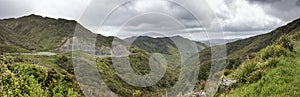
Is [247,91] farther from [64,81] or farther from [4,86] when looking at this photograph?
[64,81]

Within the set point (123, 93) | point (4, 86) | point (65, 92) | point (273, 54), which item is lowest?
point (123, 93)

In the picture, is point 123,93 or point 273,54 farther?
point 123,93

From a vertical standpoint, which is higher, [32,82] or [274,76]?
[274,76]

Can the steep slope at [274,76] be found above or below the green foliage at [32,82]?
above

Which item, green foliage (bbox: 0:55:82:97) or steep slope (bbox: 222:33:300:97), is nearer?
steep slope (bbox: 222:33:300:97)

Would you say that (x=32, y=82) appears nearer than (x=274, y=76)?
No

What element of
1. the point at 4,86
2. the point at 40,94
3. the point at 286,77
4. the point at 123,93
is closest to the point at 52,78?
the point at 40,94

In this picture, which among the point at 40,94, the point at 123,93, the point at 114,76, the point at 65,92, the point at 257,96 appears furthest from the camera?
the point at 114,76

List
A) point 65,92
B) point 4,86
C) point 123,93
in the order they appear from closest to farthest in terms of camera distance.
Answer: point 4,86 < point 65,92 < point 123,93

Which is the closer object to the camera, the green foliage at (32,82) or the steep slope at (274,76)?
the steep slope at (274,76)

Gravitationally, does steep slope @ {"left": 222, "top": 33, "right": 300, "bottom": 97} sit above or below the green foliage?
above

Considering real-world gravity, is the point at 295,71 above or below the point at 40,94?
above
